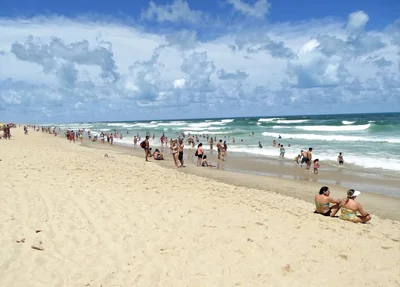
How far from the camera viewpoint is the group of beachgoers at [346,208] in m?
8.51

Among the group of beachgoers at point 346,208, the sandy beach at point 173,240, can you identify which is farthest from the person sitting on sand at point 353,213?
the sandy beach at point 173,240

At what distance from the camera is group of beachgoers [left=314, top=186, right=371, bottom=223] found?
851 cm

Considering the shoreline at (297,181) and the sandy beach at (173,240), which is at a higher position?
the sandy beach at (173,240)

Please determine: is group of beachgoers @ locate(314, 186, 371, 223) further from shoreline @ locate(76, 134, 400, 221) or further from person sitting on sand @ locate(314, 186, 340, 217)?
shoreline @ locate(76, 134, 400, 221)

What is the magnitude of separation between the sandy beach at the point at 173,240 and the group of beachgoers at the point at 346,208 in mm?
328

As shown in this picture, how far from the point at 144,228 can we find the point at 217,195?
3.95m

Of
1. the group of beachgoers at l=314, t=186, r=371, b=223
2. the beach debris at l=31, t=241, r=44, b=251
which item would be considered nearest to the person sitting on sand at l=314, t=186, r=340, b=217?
the group of beachgoers at l=314, t=186, r=371, b=223

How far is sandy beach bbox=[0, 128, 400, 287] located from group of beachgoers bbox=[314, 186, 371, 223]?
328 mm

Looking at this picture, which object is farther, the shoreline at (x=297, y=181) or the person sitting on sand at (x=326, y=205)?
the shoreline at (x=297, y=181)

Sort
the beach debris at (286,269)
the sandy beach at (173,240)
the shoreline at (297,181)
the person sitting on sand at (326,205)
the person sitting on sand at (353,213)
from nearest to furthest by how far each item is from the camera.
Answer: the sandy beach at (173,240) < the beach debris at (286,269) < the person sitting on sand at (353,213) < the person sitting on sand at (326,205) < the shoreline at (297,181)

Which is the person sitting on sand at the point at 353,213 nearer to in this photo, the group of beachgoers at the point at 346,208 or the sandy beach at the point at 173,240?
the group of beachgoers at the point at 346,208

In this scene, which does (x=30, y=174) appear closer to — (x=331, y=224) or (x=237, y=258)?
(x=237, y=258)

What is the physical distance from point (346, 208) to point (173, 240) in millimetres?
4752

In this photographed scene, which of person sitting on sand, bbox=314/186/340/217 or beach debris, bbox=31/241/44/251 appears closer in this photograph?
beach debris, bbox=31/241/44/251
